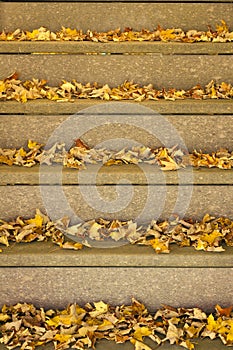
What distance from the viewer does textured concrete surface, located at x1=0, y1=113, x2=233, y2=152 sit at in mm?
3502

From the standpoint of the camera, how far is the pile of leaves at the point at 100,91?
362cm

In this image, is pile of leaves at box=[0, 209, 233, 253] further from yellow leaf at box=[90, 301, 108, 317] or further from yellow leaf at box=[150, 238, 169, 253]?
yellow leaf at box=[90, 301, 108, 317]

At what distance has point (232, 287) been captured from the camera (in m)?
3.01

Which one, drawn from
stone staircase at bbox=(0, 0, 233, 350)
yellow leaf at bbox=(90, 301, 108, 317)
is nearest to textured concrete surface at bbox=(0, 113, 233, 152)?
stone staircase at bbox=(0, 0, 233, 350)

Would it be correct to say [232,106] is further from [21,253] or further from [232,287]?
[21,253]

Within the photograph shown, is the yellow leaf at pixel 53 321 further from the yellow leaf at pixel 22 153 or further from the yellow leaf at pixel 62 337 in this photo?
the yellow leaf at pixel 22 153

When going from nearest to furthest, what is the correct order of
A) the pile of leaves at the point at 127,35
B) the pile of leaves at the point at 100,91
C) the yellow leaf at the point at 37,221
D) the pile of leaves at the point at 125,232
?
1. the pile of leaves at the point at 125,232
2. the yellow leaf at the point at 37,221
3. the pile of leaves at the point at 100,91
4. the pile of leaves at the point at 127,35

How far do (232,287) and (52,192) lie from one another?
113cm

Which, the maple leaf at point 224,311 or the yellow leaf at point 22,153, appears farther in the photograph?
the yellow leaf at point 22,153

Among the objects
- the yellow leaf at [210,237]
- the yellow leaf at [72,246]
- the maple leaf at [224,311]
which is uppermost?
the yellow leaf at [210,237]

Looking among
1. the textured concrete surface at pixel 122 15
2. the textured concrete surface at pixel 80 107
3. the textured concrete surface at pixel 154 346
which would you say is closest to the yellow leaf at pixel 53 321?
the textured concrete surface at pixel 154 346

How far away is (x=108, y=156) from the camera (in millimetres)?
3469

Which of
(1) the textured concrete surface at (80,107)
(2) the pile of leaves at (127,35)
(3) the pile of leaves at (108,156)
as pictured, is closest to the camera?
(3) the pile of leaves at (108,156)

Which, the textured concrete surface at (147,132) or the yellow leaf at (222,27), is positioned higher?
the yellow leaf at (222,27)
